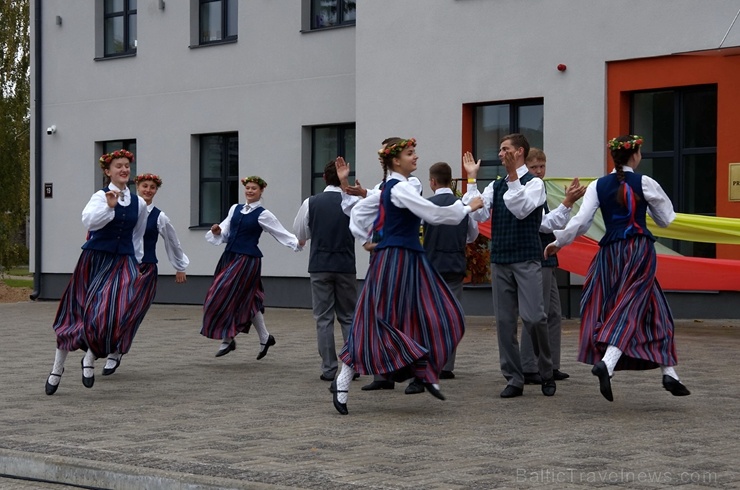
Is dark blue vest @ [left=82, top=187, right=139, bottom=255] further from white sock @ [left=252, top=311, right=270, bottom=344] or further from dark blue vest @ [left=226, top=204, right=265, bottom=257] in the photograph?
white sock @ [left=252, top=311, right=270, bottom=344]

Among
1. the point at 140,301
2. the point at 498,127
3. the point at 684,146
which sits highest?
the point at 498,127

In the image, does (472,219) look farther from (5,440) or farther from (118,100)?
(118,100)

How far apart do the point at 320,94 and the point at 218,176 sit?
9.38 feet

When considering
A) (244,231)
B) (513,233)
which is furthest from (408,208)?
(244,231)

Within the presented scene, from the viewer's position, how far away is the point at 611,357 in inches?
349

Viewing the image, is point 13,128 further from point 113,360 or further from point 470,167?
point 470,167

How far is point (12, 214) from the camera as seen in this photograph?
3625 cm

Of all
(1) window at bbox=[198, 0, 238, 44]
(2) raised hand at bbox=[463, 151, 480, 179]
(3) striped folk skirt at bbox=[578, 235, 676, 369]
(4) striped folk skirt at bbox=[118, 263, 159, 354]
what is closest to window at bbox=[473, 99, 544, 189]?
(1) window at bbox=[198, 0, 238, 44]

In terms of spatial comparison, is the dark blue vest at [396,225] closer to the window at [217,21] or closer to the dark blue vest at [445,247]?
the dark blue vest at [445,247]

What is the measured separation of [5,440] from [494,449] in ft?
9.30

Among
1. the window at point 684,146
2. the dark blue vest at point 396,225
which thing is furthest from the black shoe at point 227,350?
the window at point 684,146

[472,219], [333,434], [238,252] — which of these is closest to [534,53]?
[238,252]

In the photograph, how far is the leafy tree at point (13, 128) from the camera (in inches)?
1258

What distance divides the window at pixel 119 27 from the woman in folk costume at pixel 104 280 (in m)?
14.1
